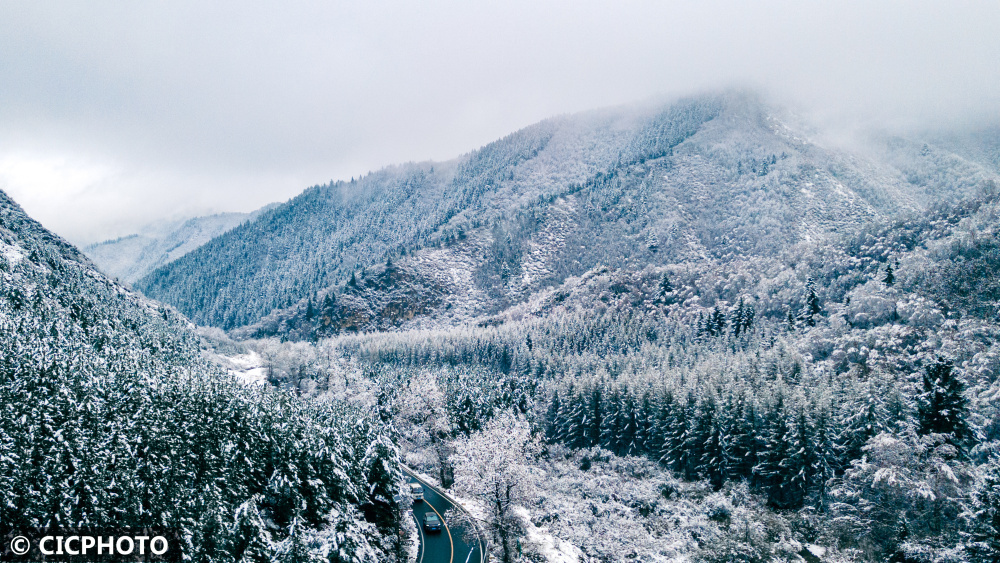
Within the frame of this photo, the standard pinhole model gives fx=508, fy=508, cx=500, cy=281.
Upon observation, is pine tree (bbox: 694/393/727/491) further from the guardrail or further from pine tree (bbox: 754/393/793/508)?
the guardrail

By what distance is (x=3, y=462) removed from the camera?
2673 centimetres

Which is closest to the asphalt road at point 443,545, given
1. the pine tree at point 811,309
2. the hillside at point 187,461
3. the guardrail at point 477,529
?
the guardrail at point 477,529

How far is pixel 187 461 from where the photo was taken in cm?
3388

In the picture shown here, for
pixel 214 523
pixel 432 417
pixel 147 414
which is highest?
pixel 147 414

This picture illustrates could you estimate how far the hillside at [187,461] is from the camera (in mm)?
28172

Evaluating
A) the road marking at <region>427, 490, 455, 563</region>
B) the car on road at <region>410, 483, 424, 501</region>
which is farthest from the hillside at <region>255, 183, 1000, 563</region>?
the car on road at <region>410, 483, 424, 501</region>

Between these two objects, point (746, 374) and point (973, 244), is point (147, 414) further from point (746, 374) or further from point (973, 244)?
point (973, 244)

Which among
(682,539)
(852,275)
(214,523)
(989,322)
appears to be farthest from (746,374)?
(214,523)

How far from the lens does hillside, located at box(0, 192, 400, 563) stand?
28172mm

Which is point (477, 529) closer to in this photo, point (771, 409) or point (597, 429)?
point (771, 409)

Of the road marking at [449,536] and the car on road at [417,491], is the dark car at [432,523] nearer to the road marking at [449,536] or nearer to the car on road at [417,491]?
the road marking at [449,536]

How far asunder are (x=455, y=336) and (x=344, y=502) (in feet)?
407

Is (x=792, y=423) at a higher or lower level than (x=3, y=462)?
lower

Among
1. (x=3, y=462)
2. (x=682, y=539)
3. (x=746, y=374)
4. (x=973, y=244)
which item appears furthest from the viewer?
(x=973, y=244)
